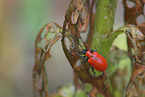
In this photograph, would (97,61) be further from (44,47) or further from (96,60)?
(44,47)

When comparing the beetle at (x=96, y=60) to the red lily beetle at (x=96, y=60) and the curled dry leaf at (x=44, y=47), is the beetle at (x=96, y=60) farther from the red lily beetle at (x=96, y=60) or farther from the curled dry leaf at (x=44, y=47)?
the curled dry leaf at (x=44, y=47)

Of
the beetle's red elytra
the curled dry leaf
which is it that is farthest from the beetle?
the curled dry leaf

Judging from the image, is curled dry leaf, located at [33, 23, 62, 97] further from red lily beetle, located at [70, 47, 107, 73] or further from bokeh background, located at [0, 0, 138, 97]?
bokeh background, located at [0, 0, 138, 97]

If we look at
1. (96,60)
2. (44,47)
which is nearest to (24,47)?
(44,47)

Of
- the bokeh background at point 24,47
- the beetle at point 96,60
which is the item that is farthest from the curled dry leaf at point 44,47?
the bokeh background at point 24,47

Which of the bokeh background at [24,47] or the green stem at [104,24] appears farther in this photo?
the bokeh background at [24,47]

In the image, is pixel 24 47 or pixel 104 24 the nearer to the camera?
pixel 104 24
